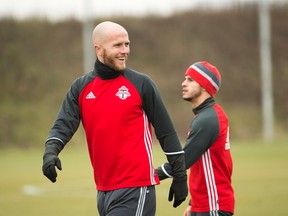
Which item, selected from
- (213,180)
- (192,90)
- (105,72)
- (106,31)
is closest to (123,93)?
(105,72)

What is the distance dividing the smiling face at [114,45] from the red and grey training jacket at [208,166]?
0.89 metres

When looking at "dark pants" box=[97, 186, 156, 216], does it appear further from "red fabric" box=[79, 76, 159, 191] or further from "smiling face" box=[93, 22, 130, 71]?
"smiling face" box=[93, 22, 130, 71]

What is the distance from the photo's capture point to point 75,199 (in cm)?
1600

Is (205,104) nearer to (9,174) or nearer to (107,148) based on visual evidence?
(107,148)

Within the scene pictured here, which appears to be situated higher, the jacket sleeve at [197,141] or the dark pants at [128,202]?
the jacket sleeve at [197,141]

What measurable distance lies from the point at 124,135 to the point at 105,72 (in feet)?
1.69

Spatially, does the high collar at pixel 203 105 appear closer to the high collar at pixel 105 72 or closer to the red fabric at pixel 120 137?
the red fabric at pixel 120 137

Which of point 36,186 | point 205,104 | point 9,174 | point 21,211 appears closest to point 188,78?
point 205,104

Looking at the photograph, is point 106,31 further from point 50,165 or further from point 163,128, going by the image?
point 50,165

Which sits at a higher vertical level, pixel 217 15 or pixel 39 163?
pixel 217 15

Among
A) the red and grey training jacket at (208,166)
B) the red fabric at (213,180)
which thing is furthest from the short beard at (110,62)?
the red fabric at (213,180)

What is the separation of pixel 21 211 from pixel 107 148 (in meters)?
8.13

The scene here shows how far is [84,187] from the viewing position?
733 inches

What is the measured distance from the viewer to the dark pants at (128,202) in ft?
20.2
